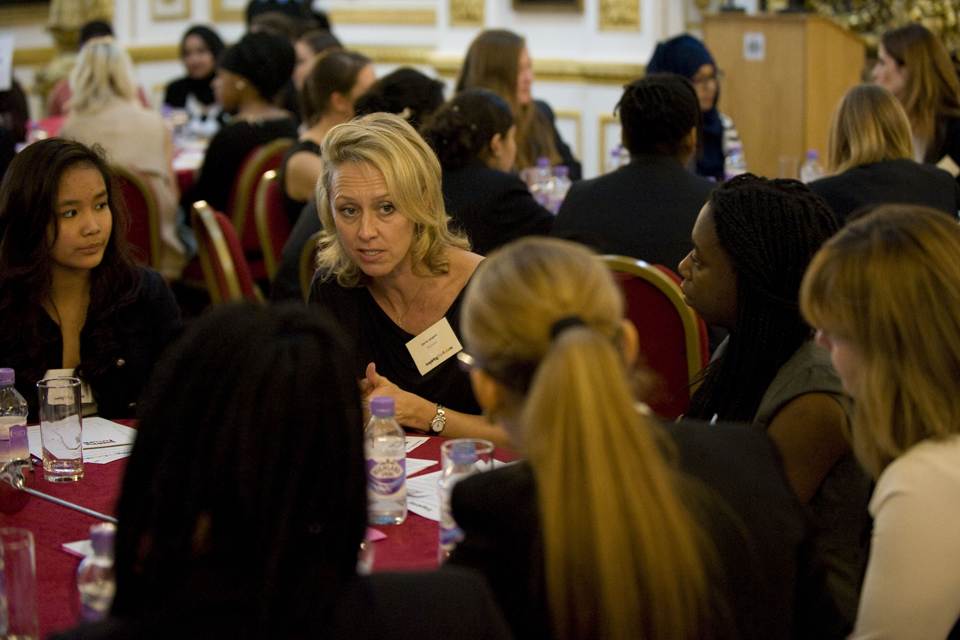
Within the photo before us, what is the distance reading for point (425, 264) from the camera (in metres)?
2.54

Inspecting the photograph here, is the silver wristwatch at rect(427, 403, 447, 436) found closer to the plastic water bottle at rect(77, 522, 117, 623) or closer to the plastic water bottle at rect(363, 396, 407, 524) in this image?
the plastic water bottle at rect(363, 396, 407, 524)

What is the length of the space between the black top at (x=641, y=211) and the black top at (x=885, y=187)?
20.9 inches

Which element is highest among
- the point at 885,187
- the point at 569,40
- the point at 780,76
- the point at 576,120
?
the point at 569,40

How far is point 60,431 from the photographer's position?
6.64 feet

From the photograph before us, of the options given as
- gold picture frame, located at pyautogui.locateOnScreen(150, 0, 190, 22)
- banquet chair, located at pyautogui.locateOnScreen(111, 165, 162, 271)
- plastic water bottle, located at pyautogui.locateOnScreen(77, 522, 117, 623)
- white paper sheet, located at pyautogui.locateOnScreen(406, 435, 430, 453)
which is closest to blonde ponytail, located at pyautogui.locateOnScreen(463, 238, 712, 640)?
plastic water bottle, located at pyautogui.locateOnScreen(77, 522, 117, 623)

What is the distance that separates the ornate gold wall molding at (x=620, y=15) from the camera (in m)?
7.68

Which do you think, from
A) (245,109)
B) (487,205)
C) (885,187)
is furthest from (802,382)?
(245,109)

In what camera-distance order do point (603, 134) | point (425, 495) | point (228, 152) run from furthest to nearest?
point (603, 134), point (228, 152), point (425, 495)

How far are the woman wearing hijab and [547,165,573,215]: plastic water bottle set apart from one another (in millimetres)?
808

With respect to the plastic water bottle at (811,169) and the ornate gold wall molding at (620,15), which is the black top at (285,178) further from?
the ornate gold wall molding at (620,15)

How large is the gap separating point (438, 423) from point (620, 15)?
6.08 meters

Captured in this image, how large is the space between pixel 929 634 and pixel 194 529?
102 cm

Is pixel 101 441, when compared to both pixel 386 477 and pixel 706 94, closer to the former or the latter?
pixel 386 477

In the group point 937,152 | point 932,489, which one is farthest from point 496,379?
point 937,152
